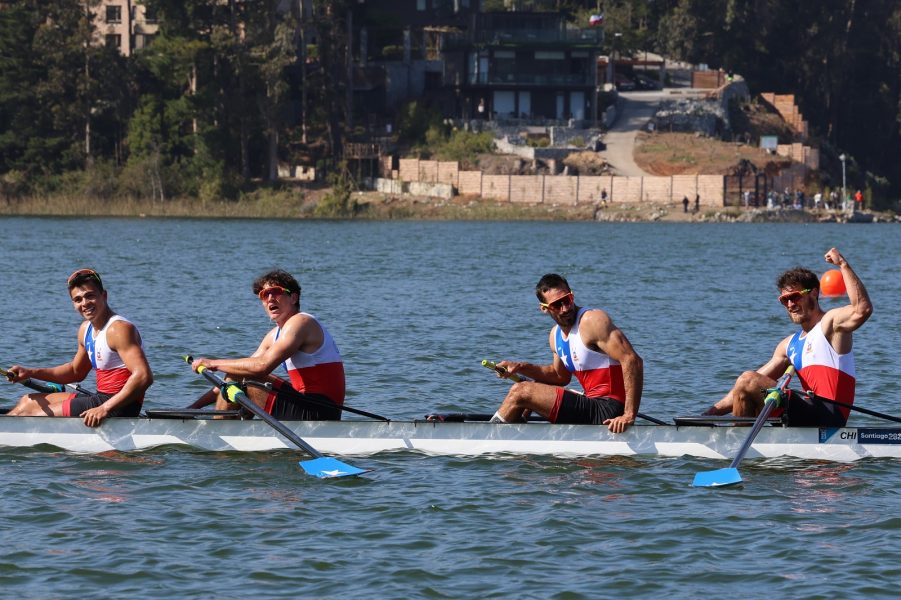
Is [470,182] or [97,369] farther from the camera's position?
[470,182]

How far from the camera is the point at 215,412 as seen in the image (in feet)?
59.1

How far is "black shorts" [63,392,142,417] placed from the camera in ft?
58.8

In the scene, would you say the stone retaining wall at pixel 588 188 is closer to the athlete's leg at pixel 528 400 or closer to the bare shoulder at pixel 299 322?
the athlete's leg at pixel 528 400

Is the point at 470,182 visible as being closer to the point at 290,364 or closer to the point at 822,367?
the point at 290,364

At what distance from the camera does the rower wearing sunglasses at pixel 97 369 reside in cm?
1711

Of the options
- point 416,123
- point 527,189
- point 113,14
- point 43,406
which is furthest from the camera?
point 113,14

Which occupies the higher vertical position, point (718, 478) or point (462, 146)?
point (462, 146)

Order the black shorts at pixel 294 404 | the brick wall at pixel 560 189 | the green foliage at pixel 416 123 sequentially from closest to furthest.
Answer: the black shorts at pixel 294 404 → the brick wall at pixel 560 189 → the green foliage at pixel 416 123

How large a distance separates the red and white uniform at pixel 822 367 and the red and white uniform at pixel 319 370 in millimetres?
5187

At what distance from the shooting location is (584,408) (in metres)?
17.5

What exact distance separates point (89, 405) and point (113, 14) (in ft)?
338

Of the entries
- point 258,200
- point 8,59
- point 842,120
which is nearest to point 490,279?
point 258,200

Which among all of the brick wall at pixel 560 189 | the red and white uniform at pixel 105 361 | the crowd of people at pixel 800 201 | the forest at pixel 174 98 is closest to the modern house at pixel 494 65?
the forest at pixel 174 98

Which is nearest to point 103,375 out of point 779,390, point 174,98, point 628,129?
point 779,390
